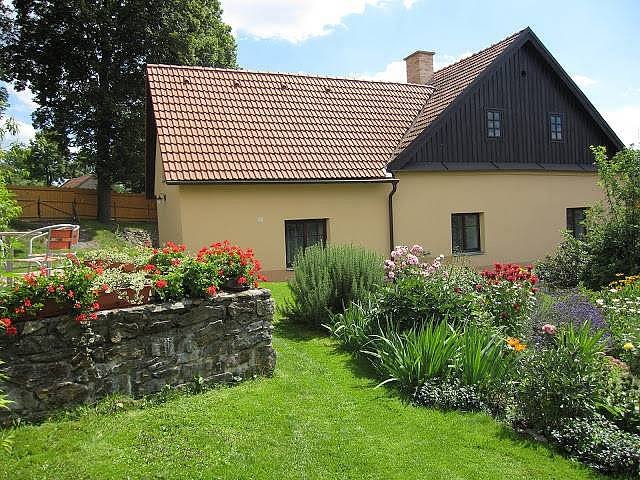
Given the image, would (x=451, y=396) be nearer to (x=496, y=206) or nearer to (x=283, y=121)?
(x=283, y=121)

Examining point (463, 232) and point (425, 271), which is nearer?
point (425, 271)

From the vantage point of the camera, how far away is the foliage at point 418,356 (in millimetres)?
5602

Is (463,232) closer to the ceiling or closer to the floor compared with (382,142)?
closer to the floor

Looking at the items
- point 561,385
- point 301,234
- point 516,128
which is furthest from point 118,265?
point 516,128

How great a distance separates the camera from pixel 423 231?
15.1 m

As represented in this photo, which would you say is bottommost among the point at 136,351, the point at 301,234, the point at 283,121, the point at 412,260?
the point at 136,351

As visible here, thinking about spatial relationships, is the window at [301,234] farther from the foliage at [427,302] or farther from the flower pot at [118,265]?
the flower pot at [118,265]

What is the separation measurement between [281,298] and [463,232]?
26.5ft

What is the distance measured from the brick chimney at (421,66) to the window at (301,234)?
31.5ft

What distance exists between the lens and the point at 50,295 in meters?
4.72

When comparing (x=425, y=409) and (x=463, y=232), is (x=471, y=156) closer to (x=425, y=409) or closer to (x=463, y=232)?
(x=463, y=232)

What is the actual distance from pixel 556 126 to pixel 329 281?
42.4 ft

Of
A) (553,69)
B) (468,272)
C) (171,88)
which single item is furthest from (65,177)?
(468,272)

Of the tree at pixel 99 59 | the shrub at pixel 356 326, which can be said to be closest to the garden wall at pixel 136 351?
the shrub at pixel 356 326
